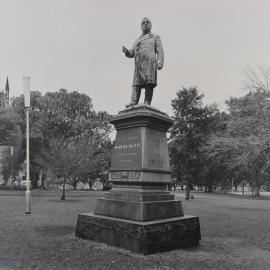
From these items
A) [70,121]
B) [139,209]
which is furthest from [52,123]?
[139,209]

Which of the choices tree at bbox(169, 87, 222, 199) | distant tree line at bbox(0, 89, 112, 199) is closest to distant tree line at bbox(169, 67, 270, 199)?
tree at bbox(169, 87, 222, 199)

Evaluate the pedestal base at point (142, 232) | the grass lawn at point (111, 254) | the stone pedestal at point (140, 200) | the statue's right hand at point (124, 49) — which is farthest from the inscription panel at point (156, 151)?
the statue's right hand at point (124, 49)

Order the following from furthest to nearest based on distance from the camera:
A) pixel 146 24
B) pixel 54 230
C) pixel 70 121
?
pixel 70 121
pixel 54 230
pixel 146 24

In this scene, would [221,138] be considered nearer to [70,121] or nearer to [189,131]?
[189,131]

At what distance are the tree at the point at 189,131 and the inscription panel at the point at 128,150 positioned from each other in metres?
24.9

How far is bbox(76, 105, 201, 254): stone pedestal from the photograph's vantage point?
7.41m

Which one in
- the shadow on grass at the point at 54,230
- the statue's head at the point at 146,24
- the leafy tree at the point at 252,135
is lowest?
the shadow on grass at the point at 54,230

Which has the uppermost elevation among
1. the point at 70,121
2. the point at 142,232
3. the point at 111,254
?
the point at 70,121

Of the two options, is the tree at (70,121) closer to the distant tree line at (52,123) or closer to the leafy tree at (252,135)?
the distant tree line at (52,123)

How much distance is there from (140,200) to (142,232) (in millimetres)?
983

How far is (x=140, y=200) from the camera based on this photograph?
7914mm

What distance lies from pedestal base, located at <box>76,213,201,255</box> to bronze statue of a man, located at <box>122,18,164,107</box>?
3257 millimetres

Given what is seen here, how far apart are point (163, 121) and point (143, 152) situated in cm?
111

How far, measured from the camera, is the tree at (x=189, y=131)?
33.8m
